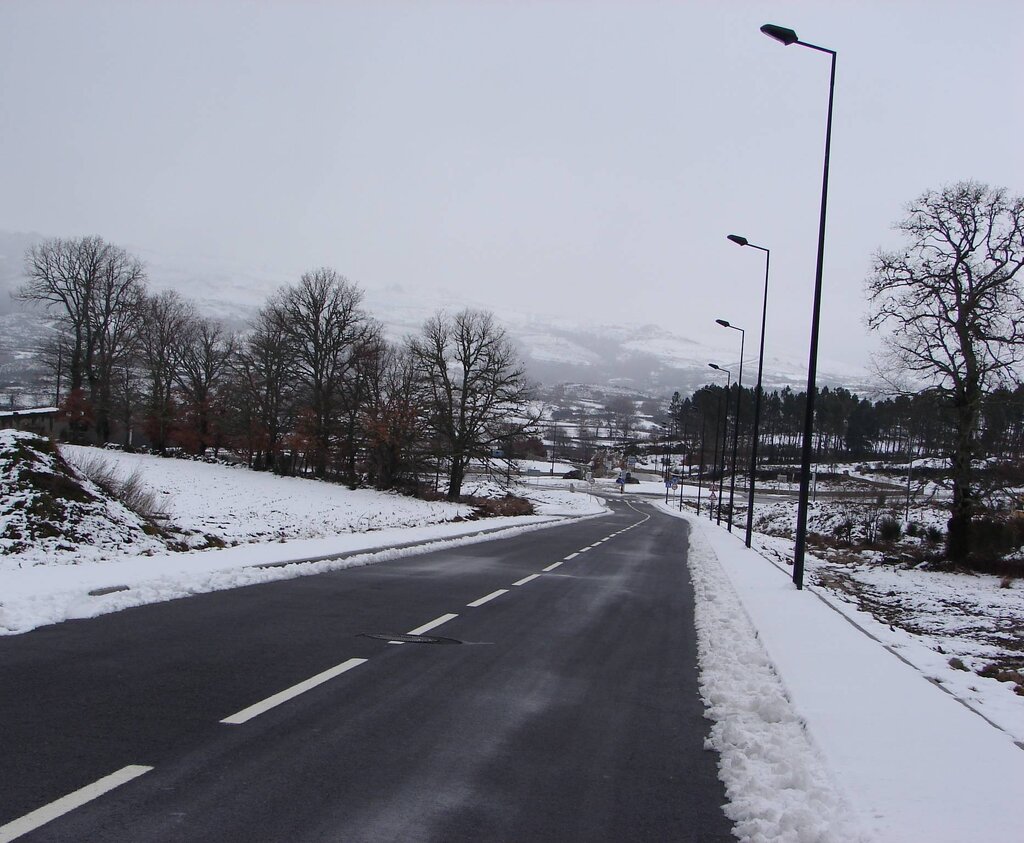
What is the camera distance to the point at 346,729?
5523 millimetres

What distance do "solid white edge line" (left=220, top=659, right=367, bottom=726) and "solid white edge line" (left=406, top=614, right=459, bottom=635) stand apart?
174 centimetres

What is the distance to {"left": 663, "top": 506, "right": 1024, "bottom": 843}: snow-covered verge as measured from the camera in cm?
438

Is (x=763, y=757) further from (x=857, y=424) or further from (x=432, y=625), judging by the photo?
(x=857, y=424)

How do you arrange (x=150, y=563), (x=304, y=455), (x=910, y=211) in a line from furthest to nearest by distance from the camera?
(x=304, y=455), (x=910, y=211), (x=150, y=563)

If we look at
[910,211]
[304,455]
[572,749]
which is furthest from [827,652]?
[304,455]

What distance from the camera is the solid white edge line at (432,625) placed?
9.30 meters

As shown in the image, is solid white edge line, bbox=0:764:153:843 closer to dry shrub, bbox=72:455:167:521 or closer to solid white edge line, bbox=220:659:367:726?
solid white edge line, bbox=220:659:367:726

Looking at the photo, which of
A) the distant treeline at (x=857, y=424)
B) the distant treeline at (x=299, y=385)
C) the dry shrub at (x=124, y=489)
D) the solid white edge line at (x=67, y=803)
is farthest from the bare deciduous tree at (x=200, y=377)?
the solid white edge line at (x=67, y=803)

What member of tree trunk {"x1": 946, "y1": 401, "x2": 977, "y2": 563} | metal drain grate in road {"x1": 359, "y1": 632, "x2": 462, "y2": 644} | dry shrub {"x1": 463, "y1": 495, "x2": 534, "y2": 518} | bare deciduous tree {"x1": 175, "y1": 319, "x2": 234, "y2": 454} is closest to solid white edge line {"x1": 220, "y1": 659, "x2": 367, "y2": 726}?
metal drain grate in road {"x1": 359, "y1": 632, "x2": 462, "y2": 644}

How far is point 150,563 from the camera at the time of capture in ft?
44.5

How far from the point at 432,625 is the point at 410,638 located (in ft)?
3.16

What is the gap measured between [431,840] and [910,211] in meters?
33.9

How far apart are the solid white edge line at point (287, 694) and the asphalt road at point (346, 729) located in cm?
2

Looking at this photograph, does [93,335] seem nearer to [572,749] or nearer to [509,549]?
[509,549]
